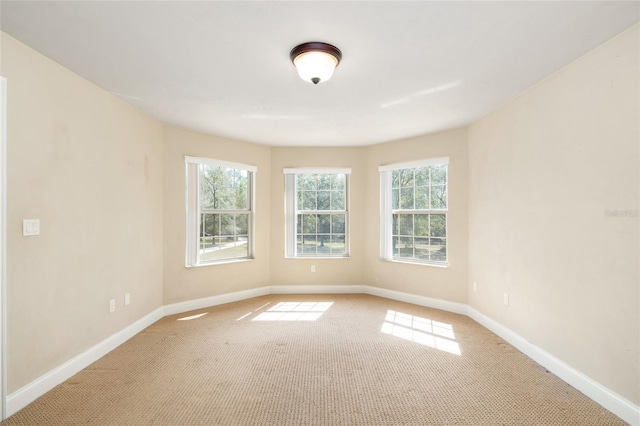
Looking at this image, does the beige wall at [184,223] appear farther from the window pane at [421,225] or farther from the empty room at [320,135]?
the window pane at [421,225]

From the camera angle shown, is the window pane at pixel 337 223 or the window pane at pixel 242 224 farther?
the window pane at pixel 337 223

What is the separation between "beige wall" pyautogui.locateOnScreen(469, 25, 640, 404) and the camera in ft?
6.93

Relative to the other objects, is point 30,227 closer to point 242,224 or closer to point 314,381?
point 314,381

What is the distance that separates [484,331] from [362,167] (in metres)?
2.92

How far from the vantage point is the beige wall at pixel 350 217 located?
17.7ft

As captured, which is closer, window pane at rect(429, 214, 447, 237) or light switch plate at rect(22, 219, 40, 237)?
light switch plate at rect(22, 219, 40, 237)

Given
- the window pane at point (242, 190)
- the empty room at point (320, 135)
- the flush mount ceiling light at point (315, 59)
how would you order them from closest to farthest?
the empty room at point (320, 135) < the flush mount ceiling light at point (315, 59) < the window pane at point (242, 190)

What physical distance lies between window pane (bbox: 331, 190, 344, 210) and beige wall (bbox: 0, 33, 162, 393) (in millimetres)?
2783

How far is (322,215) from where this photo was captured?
18.0 feet

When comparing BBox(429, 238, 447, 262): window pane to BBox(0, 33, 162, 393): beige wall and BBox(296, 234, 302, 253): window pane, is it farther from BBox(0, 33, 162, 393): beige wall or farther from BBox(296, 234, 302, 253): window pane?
BBox(0, 33, 162, 393): beige wall

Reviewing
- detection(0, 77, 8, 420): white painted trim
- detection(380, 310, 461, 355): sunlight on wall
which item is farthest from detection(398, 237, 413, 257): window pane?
detection(0, 77, 8, 420): white painted trim

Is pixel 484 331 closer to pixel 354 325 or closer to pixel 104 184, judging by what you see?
pixel 354 325

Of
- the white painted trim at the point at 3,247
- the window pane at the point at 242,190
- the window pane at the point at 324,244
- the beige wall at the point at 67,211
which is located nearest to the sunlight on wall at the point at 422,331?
the window pane at the point at 324,244

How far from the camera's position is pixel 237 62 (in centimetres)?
248
